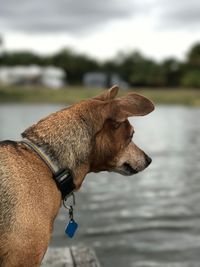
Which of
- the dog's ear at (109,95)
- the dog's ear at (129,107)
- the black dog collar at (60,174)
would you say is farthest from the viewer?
the dog's ear at (109,95)

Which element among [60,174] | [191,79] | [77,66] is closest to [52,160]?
[60,174]

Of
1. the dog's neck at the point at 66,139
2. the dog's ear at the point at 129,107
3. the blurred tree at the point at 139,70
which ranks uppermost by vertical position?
the dog's ear at the point at 129,107

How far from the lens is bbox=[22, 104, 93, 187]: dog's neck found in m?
5.43

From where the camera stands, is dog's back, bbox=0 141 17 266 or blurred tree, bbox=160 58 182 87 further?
blurred tree, bbox=160 58 182 87

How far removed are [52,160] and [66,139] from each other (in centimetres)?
24

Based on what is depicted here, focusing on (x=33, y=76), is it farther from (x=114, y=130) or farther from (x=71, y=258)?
(x=114, y=130)

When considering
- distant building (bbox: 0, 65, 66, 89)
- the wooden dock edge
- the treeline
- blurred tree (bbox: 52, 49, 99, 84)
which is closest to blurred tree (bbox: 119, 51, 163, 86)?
the treeline

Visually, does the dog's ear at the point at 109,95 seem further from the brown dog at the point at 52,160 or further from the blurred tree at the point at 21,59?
the blurred tree at the point at 21,59

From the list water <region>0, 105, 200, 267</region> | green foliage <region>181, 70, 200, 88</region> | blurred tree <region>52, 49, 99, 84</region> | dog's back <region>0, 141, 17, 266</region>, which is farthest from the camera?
blurred tree <region>52, 49, 99, 84</region>

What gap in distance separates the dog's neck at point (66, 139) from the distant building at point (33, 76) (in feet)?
528

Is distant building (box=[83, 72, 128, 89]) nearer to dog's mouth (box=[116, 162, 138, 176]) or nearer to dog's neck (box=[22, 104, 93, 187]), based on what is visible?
dog's mouth (box=[116, 162, 138, 176])

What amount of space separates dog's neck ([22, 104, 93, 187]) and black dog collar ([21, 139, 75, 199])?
37 mm

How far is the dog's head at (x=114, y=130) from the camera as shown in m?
5.64

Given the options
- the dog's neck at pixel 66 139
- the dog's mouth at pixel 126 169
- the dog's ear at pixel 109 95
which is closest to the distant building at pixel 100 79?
the dog's mouth at pixel 126 169
